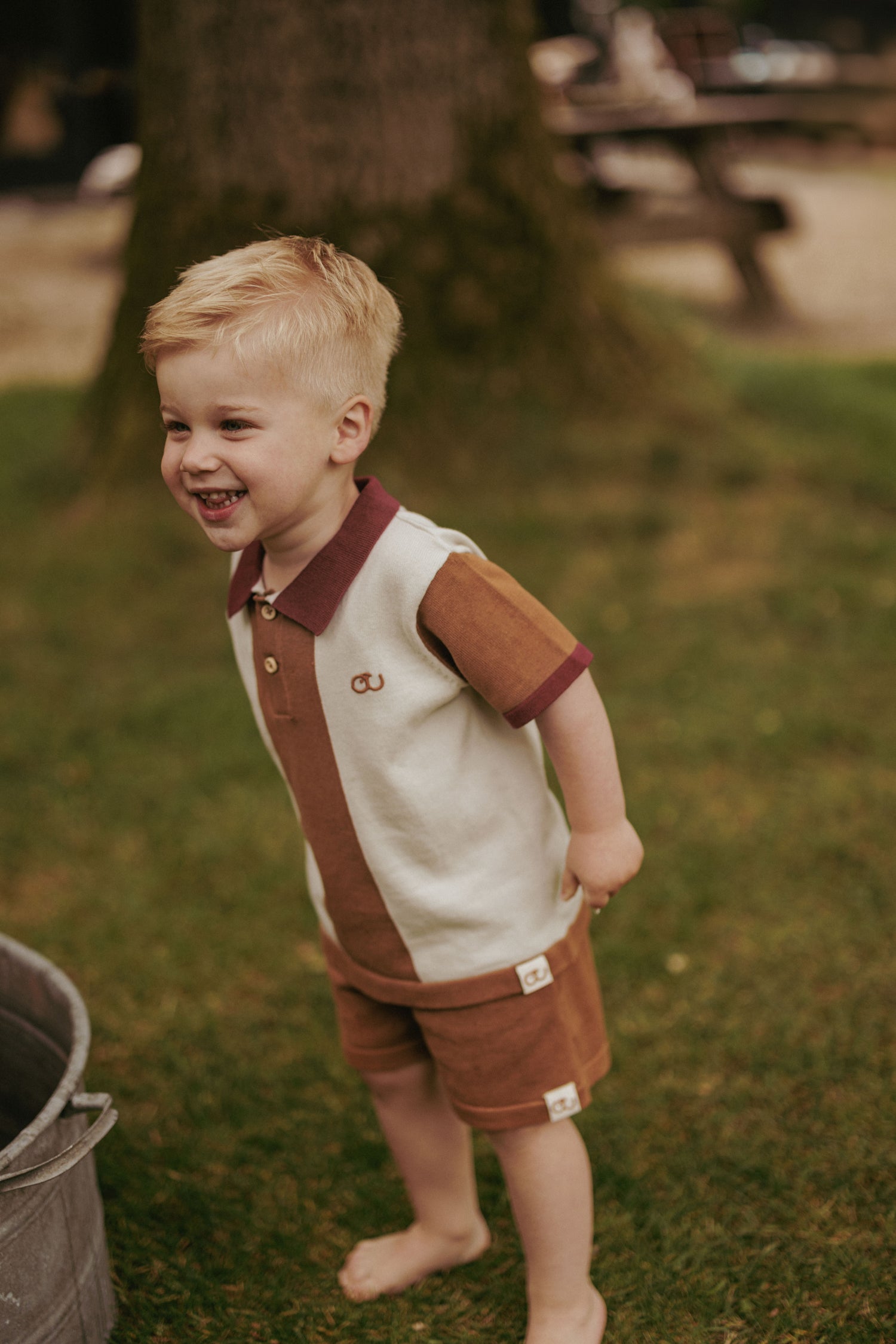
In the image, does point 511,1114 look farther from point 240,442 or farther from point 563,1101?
point 240,442

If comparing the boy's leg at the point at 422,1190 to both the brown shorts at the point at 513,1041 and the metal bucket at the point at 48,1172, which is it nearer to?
the brown shorts at the point at 513,1041

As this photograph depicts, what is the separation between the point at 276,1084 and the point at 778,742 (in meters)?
1.76

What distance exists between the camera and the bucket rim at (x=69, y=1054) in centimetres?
146

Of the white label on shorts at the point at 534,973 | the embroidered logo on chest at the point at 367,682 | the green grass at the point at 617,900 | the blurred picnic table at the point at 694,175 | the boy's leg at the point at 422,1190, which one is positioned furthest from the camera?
the blurred picnic table at the point at 694,175

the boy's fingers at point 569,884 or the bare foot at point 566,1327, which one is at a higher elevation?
the boy's fingers at point 569,884

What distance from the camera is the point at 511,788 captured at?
5.42 feet

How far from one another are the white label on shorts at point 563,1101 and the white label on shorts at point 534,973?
0.46 ft

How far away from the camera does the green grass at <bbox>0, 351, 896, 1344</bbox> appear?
2008 mm

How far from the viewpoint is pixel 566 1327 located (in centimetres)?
179

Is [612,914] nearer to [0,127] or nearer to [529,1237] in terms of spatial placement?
[529,1237]

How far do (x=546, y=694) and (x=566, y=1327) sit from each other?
94cm

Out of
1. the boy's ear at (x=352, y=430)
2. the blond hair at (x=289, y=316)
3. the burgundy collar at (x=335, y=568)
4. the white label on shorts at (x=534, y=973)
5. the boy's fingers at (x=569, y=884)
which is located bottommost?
the white label on shorts at (x=534, y=973)

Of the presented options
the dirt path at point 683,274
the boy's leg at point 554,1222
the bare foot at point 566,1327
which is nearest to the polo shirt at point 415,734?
the boy's leg at point 554,1222

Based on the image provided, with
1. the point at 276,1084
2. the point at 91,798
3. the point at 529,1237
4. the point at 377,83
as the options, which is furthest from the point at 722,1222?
the point at 377,83
